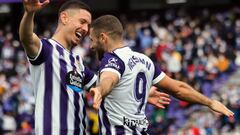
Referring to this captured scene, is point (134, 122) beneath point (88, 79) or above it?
beneath

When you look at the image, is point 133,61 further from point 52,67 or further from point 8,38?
point 8,38

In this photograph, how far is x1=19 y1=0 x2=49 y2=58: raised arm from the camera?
4.64 meters

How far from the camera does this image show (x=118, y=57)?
16.7 ft

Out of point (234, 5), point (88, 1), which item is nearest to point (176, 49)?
point (234, 5)

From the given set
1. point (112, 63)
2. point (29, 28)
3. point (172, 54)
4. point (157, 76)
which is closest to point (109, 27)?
point (112, 63)

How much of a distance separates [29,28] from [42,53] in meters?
0.37

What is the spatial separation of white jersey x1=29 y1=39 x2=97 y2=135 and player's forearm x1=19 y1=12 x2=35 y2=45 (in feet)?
0.85

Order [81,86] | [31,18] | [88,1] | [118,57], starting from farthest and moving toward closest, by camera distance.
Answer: [88,1]
[81,86]
[118,57]
[31,18]

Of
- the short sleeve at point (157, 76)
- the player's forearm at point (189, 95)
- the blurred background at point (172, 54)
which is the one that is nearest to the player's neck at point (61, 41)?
the short sleeve at point (157, 76)

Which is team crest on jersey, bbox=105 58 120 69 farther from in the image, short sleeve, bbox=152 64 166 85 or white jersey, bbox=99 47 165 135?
short sleeve, bbox=152 64 166 85

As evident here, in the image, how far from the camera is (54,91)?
5.19 meters

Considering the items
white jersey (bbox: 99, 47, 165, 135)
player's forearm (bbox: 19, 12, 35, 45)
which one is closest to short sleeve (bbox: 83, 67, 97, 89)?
white jersey (bbox: 99, 47, 165, 135)

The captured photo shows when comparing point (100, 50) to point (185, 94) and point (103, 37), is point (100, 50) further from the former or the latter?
point (185, 94)

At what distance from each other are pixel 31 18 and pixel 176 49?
1650cm
